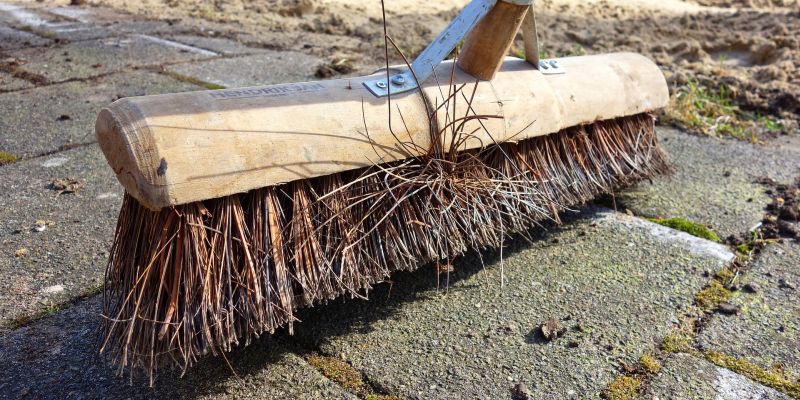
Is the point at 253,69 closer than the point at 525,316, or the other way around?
the point at 525,316

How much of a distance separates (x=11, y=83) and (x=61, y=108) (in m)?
0.60

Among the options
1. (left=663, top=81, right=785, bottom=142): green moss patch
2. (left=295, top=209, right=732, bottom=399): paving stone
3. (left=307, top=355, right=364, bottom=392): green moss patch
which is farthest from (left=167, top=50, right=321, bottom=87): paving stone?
(left=307, top=355, right=364, bottom=392): green moss patch

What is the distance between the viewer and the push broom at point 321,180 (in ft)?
4.76

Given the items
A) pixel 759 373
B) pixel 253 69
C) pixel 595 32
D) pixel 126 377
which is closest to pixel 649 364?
pixel 759 373

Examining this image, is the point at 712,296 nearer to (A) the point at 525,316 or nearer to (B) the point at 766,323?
(B) the point at 766,323

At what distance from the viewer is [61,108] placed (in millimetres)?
3291

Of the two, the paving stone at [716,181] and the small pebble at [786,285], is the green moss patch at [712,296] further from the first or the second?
the paving stone at [716,181]

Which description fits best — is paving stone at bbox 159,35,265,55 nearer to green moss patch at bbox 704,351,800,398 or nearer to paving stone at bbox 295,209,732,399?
paving stone at bbox 295,209,732,399

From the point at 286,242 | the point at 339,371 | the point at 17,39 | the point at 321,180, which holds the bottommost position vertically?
the point at 17,39

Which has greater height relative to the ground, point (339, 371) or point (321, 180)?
point (321, 180)

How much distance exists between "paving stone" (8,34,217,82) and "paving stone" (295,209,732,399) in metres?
2.78

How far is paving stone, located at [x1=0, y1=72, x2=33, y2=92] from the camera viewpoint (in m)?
3.58

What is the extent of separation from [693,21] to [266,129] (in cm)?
492

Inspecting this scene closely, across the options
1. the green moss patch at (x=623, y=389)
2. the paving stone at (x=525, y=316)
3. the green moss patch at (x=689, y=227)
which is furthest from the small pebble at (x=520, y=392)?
the green moss patch at (x=689, y=227)
